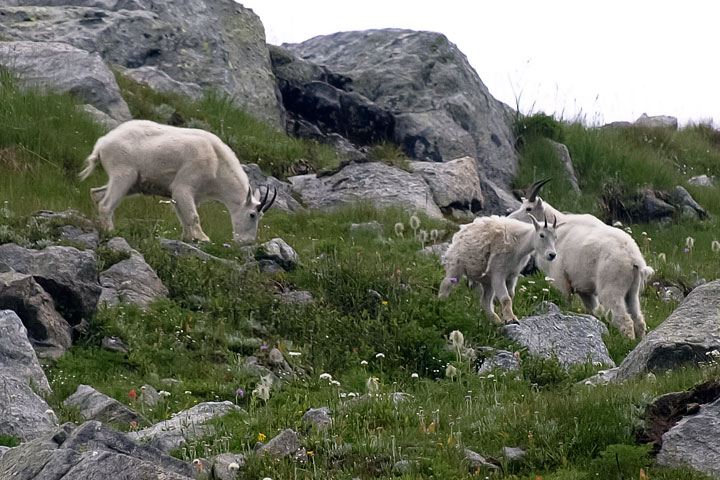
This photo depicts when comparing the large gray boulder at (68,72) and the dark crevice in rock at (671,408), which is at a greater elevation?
the dark crevice in rock at (671,408)

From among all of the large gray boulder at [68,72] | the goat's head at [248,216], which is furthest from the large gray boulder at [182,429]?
the large gray boulder at [68,72]

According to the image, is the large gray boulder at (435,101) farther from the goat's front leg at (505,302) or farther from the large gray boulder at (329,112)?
the goat's front leg at (505,302)

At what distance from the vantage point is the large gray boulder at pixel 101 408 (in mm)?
7703

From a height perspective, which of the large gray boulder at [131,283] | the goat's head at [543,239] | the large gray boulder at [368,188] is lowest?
the large gray boulder at [368,188]

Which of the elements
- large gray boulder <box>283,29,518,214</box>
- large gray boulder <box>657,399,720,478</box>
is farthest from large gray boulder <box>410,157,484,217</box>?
large gray boulder <box>657,399,720,478</box>

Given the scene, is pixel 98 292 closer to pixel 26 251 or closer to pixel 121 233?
pixel 26 251

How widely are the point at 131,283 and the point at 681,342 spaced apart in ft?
20.2

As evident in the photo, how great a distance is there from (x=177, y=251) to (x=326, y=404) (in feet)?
17.1

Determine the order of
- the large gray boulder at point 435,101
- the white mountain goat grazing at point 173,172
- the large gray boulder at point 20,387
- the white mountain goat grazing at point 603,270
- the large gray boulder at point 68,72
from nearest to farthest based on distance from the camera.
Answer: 1. the large gray boulder at point 20,387
2. the white mountain goat grazing at point 603,270
3. the white mountain goat grazing at point 173,172
4. the large gray boulder at point 68,72
5. the large gray boulder at point 435,101

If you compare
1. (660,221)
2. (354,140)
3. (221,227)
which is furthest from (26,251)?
(660,221)

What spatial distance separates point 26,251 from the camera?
10500 millimetres

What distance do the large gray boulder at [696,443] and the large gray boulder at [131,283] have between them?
6450 millimetres

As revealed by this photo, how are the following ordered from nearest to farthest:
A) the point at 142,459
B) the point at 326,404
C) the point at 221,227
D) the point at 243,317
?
the point at 142,459
the point at 326,404
the point at 243,317
the point at 221,227

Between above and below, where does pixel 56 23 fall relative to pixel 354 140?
above
